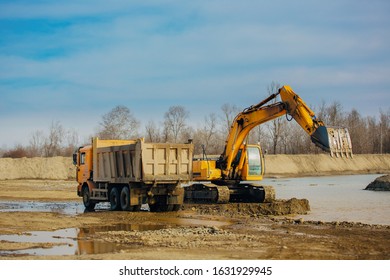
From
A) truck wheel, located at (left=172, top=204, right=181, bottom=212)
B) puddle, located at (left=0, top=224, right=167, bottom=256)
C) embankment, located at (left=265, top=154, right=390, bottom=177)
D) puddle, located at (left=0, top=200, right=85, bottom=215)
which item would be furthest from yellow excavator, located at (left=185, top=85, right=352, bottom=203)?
embankment, located at (left=265, top=154, right=390, bottom=177)

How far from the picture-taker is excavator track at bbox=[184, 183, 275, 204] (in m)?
26.1

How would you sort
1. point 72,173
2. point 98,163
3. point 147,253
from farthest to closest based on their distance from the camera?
point 72,173, point 98,163, point 147,253

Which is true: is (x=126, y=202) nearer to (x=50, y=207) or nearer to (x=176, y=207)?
(x=176, y=207)

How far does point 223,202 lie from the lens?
1036 inches

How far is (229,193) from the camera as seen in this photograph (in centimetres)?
2647

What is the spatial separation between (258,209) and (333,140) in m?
4.52

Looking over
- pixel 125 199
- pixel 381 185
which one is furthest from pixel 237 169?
pixel 381 185

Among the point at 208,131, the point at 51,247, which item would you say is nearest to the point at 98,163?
the point at 51,247

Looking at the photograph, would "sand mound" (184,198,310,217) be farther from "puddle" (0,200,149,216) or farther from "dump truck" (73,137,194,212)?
"puddle" (0,200,149,216)

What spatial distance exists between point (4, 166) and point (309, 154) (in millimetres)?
46355

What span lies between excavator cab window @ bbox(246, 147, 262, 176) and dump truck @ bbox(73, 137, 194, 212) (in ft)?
13.5

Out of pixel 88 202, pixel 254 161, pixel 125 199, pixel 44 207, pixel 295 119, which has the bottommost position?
pixel 44 207
